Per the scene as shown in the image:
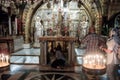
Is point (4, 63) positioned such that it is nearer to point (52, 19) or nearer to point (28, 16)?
point (28, 16)

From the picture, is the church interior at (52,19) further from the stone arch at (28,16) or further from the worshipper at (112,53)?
the worshipper at (112,53)

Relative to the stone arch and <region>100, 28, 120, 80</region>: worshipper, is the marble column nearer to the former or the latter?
<region>100, 28, 120, 80</region>: worshipper

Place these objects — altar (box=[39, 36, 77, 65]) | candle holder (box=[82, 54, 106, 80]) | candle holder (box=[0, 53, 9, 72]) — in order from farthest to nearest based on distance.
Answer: altar (box=[39, 36, 77, 65]), candle holder (box=[0, 53, 9, 72]), candle holder (box=[82, 54, 106, 80])

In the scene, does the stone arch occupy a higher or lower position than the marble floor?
higher

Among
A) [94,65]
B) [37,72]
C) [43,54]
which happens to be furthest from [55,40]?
[94,65]

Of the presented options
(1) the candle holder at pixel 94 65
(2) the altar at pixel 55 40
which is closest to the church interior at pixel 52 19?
(2) the altar at pixel 55 40

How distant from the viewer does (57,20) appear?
17250 mm

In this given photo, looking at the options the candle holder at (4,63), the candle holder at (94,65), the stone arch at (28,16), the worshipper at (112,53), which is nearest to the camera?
the candle holder at (94,65)

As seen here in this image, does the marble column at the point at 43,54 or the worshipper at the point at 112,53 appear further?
the marble column at the point at 43,54

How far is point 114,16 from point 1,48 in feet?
29.4

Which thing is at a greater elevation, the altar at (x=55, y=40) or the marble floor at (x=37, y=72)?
the altar at (x=55, y=40)

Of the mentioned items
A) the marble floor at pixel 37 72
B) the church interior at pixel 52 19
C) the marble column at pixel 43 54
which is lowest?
the marble floor at pixel 37 72

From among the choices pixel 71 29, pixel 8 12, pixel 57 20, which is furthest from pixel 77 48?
pixel 8 12

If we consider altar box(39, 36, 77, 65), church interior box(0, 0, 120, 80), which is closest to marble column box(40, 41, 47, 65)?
altar box(39, 36, 77, 65)
